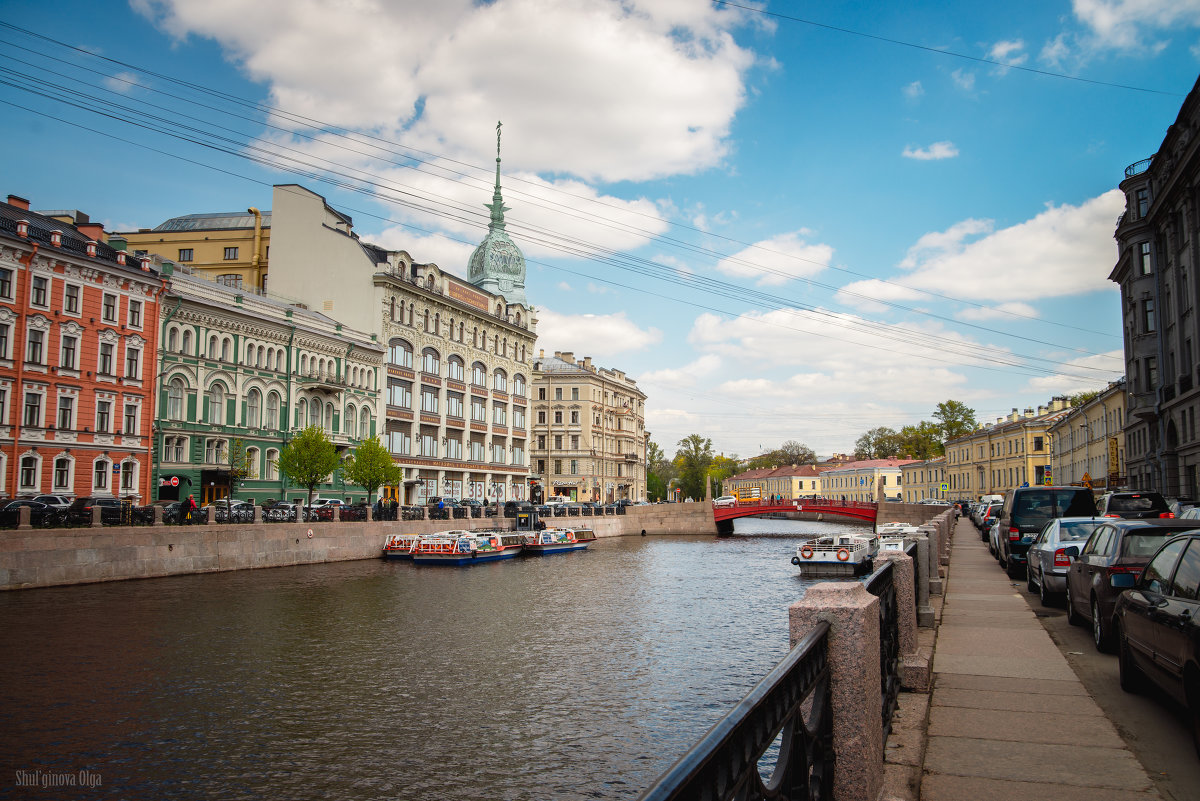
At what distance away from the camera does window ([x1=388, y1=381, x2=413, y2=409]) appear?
57562 mm

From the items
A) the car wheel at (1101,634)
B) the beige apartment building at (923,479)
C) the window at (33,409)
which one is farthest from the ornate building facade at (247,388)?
the beige apartment building at (923,479)

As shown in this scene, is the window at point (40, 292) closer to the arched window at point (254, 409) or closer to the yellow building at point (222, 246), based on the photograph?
the arched window at point (254, 409)

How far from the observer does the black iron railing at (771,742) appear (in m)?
2.65

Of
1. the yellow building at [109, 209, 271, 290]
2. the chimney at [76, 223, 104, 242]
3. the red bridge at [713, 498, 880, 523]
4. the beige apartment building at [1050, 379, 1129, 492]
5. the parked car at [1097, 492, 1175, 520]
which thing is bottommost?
the red bridge at [713, 498, 880, 523]

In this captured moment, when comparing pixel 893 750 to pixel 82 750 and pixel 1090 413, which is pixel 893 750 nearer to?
pixel 82 750

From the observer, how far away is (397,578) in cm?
3319

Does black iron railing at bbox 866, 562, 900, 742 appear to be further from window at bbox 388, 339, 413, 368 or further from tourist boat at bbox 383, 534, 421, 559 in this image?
window at bbox 388, 339, 413, 368

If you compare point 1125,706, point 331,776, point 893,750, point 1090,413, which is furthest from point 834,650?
point 1090,413

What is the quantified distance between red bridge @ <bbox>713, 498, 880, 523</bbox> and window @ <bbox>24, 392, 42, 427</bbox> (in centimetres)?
5233

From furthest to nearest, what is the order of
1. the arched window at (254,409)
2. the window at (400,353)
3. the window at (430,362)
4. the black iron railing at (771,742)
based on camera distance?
1. the window at (430,362)
2. the window at (400,353)
3. the arched window at (254,409)
4. the black iron railing at (771,742)

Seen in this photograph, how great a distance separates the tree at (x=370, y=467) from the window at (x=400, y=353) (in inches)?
353

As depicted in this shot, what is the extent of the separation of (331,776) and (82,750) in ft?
11.7

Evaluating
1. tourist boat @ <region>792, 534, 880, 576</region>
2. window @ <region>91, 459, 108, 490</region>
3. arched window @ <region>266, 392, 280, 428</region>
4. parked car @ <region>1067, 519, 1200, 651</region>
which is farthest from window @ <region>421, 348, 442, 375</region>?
parked car @ <region>1067, 519, 1200, 651</region>

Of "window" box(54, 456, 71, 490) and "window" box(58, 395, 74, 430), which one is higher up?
"window" box(58, 395, 74, 430)
